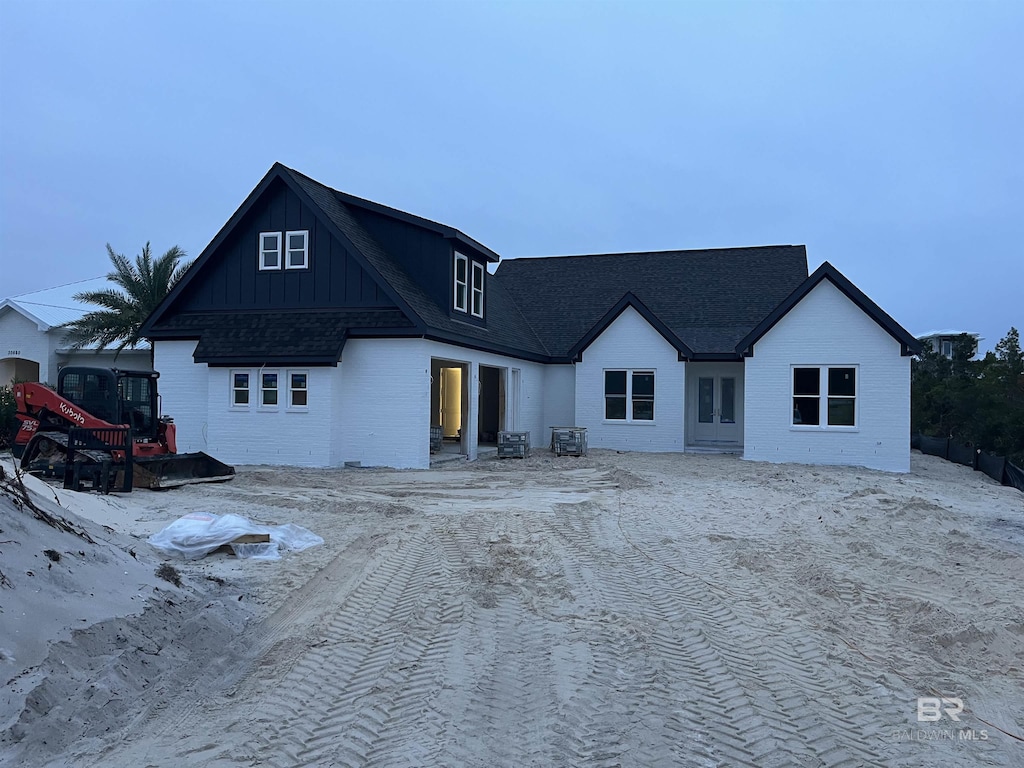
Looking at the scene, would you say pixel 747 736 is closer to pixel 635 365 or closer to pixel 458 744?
pixel 458 744

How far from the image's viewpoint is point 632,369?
80.5 feet

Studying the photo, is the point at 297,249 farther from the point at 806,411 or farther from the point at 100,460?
the point at 806,411

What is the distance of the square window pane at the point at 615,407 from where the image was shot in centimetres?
2473

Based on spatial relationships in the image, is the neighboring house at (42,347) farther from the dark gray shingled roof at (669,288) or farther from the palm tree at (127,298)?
the dark gray shingled roof at (669,288)

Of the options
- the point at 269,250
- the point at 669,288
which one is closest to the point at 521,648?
the point at 269,250

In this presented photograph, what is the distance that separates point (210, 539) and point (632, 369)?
17.5 meters

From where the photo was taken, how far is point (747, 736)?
Result: 456 centimetres

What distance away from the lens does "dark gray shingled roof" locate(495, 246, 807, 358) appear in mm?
26984

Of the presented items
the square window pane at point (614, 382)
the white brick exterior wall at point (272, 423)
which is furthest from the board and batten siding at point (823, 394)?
the white brick exterior wall at point (272, 423)

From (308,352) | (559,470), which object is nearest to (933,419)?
(559,470)

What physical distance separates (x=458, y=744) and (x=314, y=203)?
54.4ft

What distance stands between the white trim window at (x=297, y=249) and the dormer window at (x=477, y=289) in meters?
4.86

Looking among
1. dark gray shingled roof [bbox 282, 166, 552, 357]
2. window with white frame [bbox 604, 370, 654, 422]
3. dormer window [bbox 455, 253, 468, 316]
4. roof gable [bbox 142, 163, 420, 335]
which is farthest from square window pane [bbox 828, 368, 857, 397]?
roof gable [bbox 142, 163, 420, 335]

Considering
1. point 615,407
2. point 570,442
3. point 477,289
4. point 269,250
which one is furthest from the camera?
point 615,407
